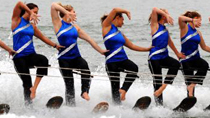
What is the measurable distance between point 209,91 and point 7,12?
2129cm

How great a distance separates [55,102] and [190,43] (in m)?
2.86

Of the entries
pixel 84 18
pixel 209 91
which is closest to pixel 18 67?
pixel 209 91

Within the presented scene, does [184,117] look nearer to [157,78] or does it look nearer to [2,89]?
[157,78]

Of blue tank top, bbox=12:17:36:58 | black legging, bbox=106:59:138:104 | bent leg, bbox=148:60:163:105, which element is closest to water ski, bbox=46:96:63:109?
blue tank top, bbox=12:17:36:58

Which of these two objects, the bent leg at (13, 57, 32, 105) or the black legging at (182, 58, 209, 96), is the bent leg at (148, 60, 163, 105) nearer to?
the black legging at (182, 58, 209, 96)

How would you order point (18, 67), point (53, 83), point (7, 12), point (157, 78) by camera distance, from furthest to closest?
point (7, 12) < point (53, 83) < point (157, 78) < point (18, 67)

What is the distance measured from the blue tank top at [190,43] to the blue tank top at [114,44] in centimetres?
130

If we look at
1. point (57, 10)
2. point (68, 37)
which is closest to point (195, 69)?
point (68, 37)

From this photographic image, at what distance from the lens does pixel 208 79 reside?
16750 mm

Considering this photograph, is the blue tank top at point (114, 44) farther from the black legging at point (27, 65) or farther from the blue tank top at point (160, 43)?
the black legging at point (27, 65)

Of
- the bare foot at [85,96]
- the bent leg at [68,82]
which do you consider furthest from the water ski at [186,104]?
the bent leg at [68,82]

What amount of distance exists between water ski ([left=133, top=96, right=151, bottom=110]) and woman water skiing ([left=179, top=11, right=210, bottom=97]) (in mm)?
1009

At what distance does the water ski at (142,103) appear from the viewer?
38.4 feet

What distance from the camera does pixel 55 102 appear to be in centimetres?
1120
